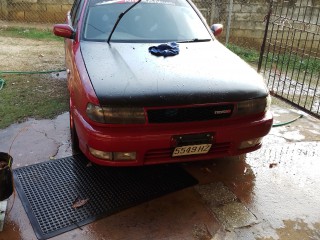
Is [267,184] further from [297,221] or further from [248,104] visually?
[248,104]

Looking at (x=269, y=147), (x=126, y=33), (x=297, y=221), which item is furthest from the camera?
(x=269, y=147)

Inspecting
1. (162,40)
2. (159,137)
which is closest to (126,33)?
(162,40)

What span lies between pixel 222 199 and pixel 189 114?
91 centimetres

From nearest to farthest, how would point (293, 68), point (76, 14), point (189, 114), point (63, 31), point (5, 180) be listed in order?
1. point (5, 180)
2. point (189, 114)
3. point (63, 31)
4. point (76, 14)
5. point (293, 68)

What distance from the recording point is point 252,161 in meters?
3.84

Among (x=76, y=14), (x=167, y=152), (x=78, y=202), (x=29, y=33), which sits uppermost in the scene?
(x=76, y=14)

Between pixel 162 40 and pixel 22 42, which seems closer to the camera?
pixel 162 40

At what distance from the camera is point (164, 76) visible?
119 inches

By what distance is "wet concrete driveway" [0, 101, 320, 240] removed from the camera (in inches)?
109

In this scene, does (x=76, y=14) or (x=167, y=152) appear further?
(x=76, y=14)

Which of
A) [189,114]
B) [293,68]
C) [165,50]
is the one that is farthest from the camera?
[293,68]

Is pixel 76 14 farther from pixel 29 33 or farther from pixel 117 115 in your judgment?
pixel 29 33

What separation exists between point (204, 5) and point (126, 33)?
21.3 feet

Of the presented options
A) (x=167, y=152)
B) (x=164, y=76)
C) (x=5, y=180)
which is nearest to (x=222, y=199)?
(x=167, y=152)
